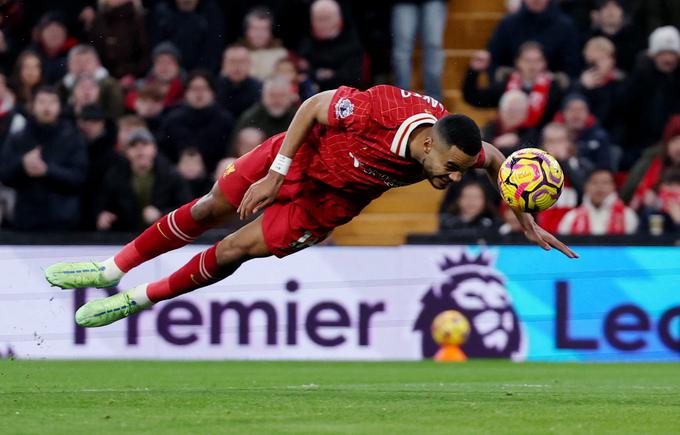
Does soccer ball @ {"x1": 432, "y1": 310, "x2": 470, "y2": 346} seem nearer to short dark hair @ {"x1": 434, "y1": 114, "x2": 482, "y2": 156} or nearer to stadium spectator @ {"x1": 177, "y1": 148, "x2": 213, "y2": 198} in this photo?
stadium spectator @ {"x1": 177, "y1": 148, "x2": 213, "y2": 198}

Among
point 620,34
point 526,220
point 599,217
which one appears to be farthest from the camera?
point 620,34

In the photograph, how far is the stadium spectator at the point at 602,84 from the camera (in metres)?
17.6

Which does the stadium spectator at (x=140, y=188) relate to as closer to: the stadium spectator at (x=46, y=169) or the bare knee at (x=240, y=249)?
the stadium spectator at (x=46, y=169)

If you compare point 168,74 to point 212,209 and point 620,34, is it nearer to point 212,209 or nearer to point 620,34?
point 620,34

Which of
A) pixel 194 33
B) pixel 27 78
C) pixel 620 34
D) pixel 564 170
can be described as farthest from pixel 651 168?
pixel 27 78

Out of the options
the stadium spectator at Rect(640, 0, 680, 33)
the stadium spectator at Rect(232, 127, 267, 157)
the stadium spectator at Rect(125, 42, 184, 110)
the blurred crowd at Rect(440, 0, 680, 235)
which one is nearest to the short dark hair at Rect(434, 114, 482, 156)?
the blurred crowd at Rect(440, 0, 680, 235)

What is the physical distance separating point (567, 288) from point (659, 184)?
5.60 feet

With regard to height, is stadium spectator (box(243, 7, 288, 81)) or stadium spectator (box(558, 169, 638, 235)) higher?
stadium spectator (box(243, 7, 288, 81))

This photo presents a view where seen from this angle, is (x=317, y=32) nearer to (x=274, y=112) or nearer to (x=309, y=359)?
(x=274, y=112)

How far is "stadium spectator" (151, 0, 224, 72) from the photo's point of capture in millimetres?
18172

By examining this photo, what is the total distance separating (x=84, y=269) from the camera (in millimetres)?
11367

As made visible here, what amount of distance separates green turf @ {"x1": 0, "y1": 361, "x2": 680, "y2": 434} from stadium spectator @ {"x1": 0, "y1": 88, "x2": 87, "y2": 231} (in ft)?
7.90

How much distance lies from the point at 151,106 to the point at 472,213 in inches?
154

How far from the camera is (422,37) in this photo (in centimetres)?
1772
